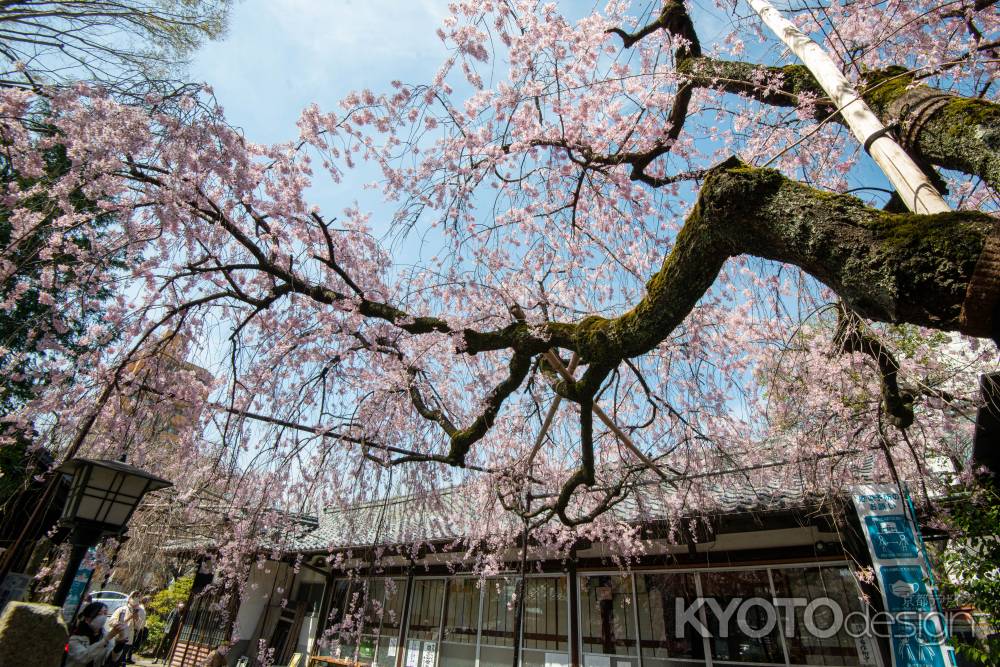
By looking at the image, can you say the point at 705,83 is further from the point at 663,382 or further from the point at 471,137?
the point at 663,382

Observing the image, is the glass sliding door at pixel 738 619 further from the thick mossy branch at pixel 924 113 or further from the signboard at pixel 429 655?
the thick mossy branch at pixel 924 113

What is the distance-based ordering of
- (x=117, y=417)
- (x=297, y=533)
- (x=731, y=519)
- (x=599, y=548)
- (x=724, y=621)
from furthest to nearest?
(x=297, y=533)
(x=599, y=548)
(x=724, y=621)
(x=731, y=519)
(x=117, y=417)

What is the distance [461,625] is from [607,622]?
9.11ft

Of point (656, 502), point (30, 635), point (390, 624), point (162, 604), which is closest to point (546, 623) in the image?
point (656, 502)

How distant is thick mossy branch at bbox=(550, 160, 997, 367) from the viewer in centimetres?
152

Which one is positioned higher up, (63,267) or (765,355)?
(765,355)

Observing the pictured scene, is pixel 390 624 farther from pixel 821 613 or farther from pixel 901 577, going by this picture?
pixel 901 577

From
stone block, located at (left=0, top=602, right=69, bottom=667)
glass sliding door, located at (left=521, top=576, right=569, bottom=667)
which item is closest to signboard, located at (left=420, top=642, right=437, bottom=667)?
glass sliding door, located at (left=521, top=576, right=569, bottom=667)

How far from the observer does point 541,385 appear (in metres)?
5.38

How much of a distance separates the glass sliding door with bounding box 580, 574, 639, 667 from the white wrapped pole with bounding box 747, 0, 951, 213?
6.05 meters

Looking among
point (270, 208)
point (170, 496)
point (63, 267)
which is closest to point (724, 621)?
point (270, 208)

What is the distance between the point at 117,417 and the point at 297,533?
20.1ft

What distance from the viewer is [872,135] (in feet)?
6.59

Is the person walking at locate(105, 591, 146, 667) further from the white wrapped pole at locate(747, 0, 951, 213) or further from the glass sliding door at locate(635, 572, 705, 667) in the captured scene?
the white wrapped pole at locate(747, 0, 951, 213)
